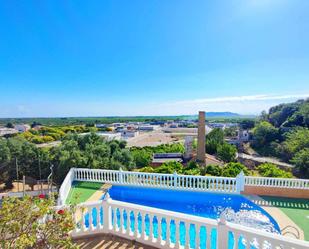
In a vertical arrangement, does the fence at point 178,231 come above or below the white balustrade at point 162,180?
above

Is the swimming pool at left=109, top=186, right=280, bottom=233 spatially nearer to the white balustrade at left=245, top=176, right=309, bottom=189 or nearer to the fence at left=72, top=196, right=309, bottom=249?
the white balustrade at left=245, top=176, right=309, bottom=189

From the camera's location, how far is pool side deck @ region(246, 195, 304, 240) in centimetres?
448

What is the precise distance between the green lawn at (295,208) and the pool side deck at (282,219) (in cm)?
11

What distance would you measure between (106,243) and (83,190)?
3.71 m

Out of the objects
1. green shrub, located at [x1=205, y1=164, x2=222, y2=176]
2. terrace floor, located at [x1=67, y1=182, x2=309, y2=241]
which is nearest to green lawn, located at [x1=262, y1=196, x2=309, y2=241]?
terrace floor, located at [x1=67, y1=182, x2=309, y2=241]

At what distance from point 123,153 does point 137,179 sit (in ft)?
13.6

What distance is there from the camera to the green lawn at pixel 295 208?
4.91m

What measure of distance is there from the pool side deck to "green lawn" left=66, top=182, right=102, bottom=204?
191 inches

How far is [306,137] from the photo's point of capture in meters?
29.9

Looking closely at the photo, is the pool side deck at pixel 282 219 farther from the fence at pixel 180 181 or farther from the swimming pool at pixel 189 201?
the fence at pixel 180 181

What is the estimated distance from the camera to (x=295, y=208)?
225 inches


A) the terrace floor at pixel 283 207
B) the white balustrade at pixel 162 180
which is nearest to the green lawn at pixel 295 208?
the terrace floor at pixel 283 207

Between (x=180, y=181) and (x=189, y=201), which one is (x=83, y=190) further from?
(x=189, y=201)

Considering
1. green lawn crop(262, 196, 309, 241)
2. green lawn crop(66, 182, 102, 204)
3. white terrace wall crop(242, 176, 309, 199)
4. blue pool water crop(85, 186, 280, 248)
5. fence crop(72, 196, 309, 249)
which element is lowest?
blue pool water crop(85, 186, 280, 248)
